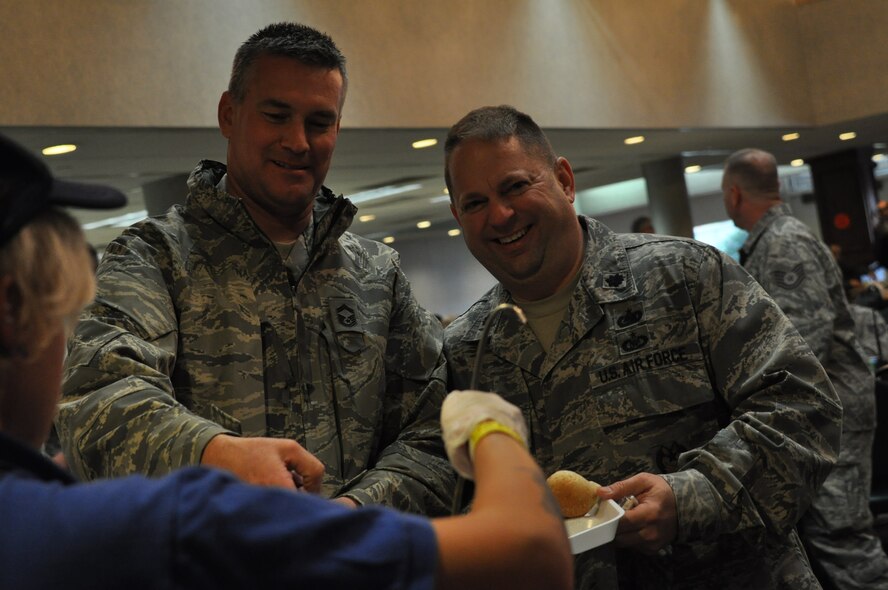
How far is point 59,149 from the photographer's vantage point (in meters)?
5.76

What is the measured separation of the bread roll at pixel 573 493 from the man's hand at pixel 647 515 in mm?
58

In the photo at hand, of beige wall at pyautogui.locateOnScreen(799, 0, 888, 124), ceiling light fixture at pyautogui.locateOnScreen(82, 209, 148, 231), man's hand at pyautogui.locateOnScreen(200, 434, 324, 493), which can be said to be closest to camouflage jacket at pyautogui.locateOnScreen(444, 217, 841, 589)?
man's hand at pyautogui.locateOnScreen(200, 434, 324, 493)

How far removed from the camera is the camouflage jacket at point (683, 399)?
80.0 inches

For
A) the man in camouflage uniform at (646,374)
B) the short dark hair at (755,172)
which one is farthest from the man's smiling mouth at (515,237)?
the short dark hair at (755,172)

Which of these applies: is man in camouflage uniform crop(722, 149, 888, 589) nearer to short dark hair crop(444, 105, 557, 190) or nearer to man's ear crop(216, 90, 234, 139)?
short dark hair crop(444, 105, 557, 190)

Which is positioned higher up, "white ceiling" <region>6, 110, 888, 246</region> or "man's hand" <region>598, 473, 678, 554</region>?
"white ceiling" <region>6, 110, 888, 246</region>

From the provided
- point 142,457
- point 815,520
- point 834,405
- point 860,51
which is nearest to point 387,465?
point 142,457

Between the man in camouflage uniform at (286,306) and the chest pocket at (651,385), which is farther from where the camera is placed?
the chest pocket at (651,385)

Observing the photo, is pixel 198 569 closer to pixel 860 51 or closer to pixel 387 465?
pixel 387 465

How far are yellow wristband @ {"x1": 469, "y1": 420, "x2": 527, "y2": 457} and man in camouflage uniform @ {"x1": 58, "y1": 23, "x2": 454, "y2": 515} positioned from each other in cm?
77

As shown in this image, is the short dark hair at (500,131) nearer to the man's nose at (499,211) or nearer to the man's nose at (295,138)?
the man's nose at (499,211)

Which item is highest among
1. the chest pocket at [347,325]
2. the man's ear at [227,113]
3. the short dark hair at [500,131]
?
the man's ear at [227,113]

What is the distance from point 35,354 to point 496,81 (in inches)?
258

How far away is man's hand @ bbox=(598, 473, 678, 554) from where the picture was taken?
6.29 feet
